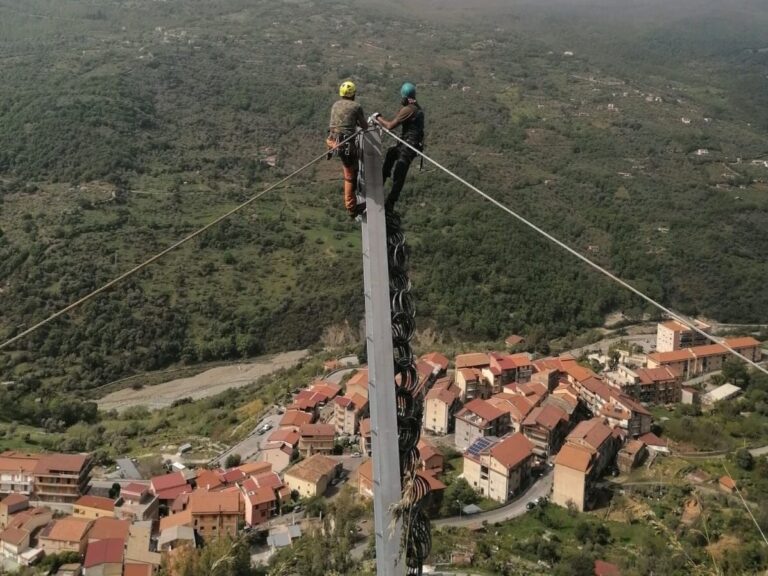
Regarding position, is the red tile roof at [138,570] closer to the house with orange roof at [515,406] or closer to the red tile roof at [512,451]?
the red tile roof at [512,451]

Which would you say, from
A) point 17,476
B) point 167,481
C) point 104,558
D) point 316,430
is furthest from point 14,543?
point 316,430

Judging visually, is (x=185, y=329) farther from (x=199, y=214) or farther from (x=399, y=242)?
(x=399, y=242)

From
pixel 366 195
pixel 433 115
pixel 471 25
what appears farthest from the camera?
pixel 471 25

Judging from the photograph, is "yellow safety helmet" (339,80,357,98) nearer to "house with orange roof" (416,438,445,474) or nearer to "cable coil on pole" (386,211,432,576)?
"cable coil on pole" (386,211,432,576)

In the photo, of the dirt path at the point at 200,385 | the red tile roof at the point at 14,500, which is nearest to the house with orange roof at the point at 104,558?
the red tile roof at the point at 14,500

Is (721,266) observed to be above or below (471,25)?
below

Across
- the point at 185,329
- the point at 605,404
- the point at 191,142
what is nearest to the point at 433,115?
the point at 191,142

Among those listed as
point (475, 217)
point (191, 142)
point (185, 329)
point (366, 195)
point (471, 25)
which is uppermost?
point (471, 25)

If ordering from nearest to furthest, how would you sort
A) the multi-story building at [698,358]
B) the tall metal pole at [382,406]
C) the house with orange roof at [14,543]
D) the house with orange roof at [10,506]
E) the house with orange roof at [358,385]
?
the tall metal pole at [382,406] < the house with orange roof at [14,543] < the house with orange roof at [10,506] < the house with orange roof at [358,385] < the multi-story building at [698,358]
